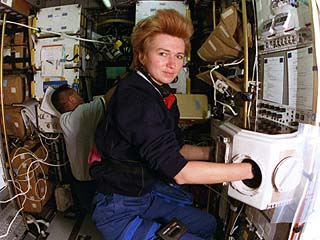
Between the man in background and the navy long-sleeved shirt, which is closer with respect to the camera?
the navy long-sleeved shirt

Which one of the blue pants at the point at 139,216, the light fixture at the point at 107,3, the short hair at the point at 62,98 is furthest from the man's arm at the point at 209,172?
the light fixture at the point at 107,3

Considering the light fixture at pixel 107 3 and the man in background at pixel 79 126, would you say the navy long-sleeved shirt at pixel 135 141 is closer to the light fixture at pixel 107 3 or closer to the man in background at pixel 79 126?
the man in background at pixel 79 126

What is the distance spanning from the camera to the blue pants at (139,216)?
4.10 feet

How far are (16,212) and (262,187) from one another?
239 centimetres

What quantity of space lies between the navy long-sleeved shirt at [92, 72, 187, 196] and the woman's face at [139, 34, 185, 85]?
0.11 m

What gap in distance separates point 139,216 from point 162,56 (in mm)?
818

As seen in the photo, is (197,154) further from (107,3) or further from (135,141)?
(107,3)

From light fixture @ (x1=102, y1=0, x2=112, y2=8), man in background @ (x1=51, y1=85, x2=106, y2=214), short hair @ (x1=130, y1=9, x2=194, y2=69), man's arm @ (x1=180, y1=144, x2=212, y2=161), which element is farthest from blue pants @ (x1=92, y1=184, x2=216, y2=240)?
light fixture @ (x1=102, y1=0, x2=112, y2=8)

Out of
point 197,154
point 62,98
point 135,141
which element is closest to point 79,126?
point 62,98

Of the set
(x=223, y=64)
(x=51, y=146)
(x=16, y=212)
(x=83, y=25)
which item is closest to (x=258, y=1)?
(x=223, y=64)

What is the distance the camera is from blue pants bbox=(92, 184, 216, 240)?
1.25 m

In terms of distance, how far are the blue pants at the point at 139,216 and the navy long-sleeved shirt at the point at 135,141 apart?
6 centimetres

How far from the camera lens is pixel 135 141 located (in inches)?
43.1

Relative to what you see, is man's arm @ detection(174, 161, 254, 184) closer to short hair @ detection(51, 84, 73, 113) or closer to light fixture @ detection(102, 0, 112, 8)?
short hair @ detection(51, 84, 73, 113)
